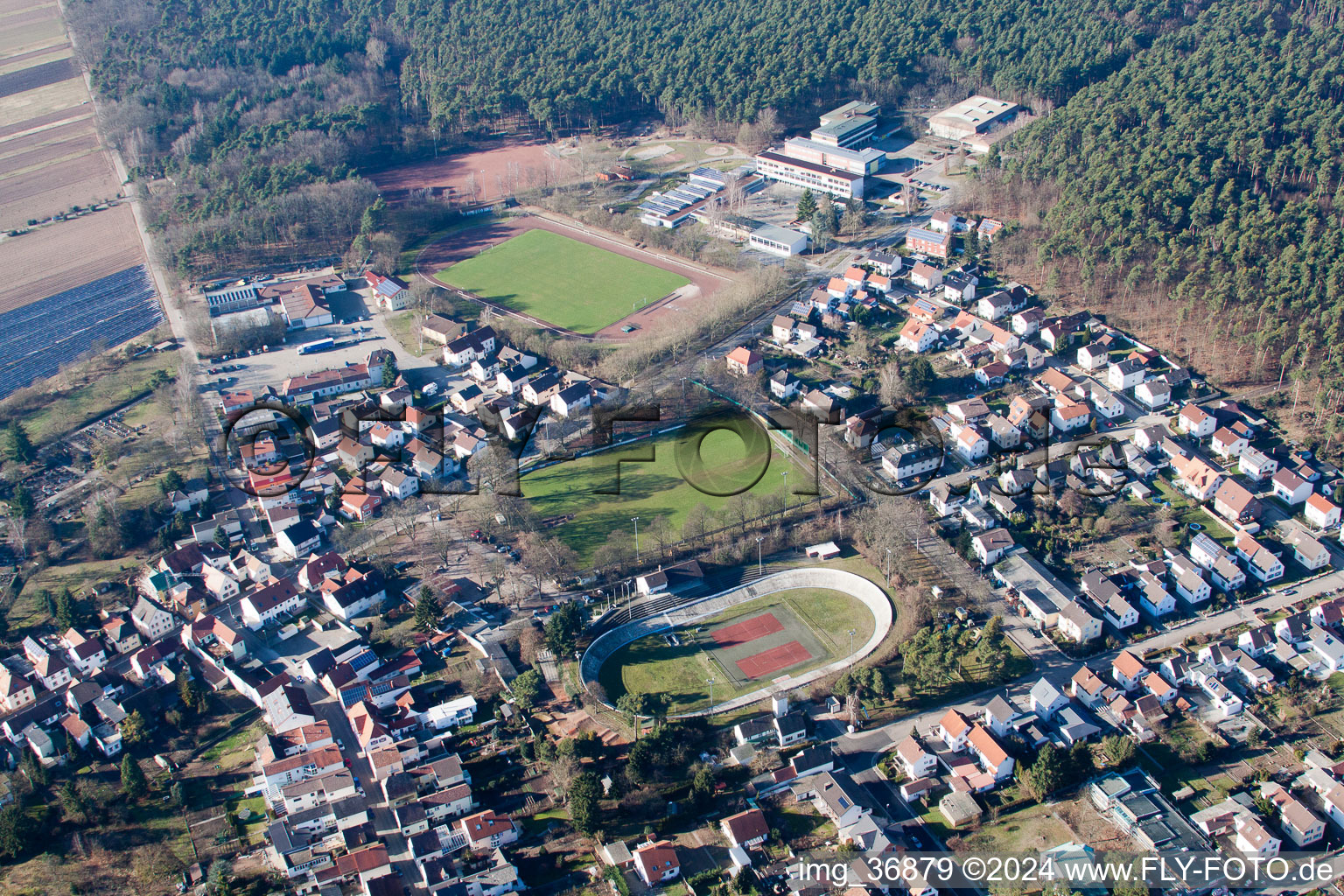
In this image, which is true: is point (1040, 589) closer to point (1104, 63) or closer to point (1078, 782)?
point (1078, 782)

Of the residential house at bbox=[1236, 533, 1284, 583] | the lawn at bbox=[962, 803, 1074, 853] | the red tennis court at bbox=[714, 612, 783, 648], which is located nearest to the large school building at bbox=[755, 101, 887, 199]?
the residential house at bbox=[1236, 533, 1284, 583]

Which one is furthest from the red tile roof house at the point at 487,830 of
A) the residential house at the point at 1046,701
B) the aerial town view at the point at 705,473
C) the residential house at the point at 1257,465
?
the residential house at the point at 1257,465

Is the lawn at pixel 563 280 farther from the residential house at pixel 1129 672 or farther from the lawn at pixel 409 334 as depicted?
the residential house at pixel 1129 672

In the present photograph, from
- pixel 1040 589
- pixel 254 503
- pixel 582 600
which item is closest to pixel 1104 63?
pixel 1040 589

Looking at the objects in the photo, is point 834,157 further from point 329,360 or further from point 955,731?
point 955,731

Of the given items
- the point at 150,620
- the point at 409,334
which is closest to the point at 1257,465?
the point at 409,334
